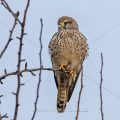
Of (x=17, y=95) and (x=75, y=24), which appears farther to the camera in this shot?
(x=75, y=24)

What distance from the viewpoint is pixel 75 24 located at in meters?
6.99

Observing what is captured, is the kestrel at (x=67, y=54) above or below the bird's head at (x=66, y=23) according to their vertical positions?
below

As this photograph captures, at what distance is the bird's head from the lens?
676cm

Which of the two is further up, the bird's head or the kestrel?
the bird's head

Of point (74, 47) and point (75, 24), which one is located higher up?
point (75, 24)

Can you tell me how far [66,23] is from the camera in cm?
692

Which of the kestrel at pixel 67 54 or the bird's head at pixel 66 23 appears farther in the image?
the bird's head at pixel 66 23

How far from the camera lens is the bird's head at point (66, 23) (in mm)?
6764

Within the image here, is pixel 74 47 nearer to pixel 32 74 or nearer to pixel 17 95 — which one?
pixel 32 74

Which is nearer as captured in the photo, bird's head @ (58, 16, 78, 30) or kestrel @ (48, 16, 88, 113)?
kestrel @ (48, 16, 88, 113)

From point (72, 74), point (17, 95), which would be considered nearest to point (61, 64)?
point (72, 74)

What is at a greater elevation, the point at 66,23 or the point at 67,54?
the point at 66,23

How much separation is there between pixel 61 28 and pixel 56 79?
2.40 ft

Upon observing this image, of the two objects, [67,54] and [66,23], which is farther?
[66,23]
